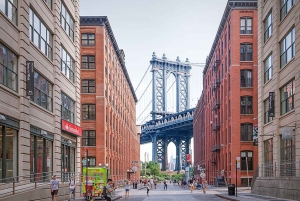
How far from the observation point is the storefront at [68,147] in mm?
39125

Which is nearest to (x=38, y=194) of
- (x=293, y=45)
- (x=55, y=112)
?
(x=55, y=112)

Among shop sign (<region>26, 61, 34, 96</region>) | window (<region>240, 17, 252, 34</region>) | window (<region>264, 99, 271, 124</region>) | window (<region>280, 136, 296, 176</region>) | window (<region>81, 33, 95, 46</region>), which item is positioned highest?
window (<region>240, 17, 252, 34</region>)

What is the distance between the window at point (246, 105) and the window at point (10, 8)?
4481 centimetres

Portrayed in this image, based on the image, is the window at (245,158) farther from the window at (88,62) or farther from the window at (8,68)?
the window at (8,68)

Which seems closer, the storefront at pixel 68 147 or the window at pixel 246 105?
the storefront at pixel 68 147

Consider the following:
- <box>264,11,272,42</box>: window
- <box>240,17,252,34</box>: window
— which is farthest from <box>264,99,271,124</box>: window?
<box>240,17,252,34</box>: window

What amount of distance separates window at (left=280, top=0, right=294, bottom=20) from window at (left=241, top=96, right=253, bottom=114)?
3032 cm

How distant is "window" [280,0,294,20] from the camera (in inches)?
1378

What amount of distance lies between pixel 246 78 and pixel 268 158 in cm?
2720

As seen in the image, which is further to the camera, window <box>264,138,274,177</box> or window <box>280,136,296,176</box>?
window <box>264,138,274,177</box>

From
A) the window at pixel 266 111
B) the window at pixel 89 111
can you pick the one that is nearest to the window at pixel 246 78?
the window at pixel 89 111

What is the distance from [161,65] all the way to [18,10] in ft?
555

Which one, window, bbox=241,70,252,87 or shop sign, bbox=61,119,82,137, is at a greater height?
window, bbox=241,70,252,87

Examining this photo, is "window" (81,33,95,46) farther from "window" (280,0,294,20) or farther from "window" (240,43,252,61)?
"window" (280,0,294,20)
